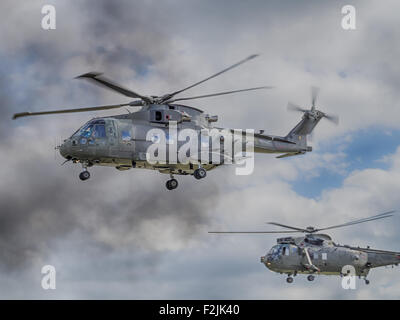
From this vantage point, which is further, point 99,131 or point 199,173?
point 199,173

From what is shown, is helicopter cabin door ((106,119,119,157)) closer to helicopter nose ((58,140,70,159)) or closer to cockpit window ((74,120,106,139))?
cockpit window ((74,120,106,139))

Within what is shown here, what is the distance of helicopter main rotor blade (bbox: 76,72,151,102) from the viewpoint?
38094 millimetres

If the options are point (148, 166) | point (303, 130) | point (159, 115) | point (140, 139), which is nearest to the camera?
point (140, 139)

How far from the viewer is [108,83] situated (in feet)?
130

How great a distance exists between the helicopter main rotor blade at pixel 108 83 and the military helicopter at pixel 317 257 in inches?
821

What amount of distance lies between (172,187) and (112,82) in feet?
29.1

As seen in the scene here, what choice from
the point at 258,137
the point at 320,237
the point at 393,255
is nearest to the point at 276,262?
the point at 320,237

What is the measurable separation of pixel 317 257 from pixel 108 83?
29127mm

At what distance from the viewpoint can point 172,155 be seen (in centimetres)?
4066

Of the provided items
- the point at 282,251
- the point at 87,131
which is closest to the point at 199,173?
the point at 87,131

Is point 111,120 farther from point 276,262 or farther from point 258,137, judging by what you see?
point 276,262

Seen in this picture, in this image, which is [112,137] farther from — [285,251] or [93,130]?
[285,251]

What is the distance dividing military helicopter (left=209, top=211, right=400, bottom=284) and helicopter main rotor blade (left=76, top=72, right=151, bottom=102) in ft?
68.4

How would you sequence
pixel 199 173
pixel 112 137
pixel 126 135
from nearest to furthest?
pixel 112 137, pixel 126 135, pixel 199 173
